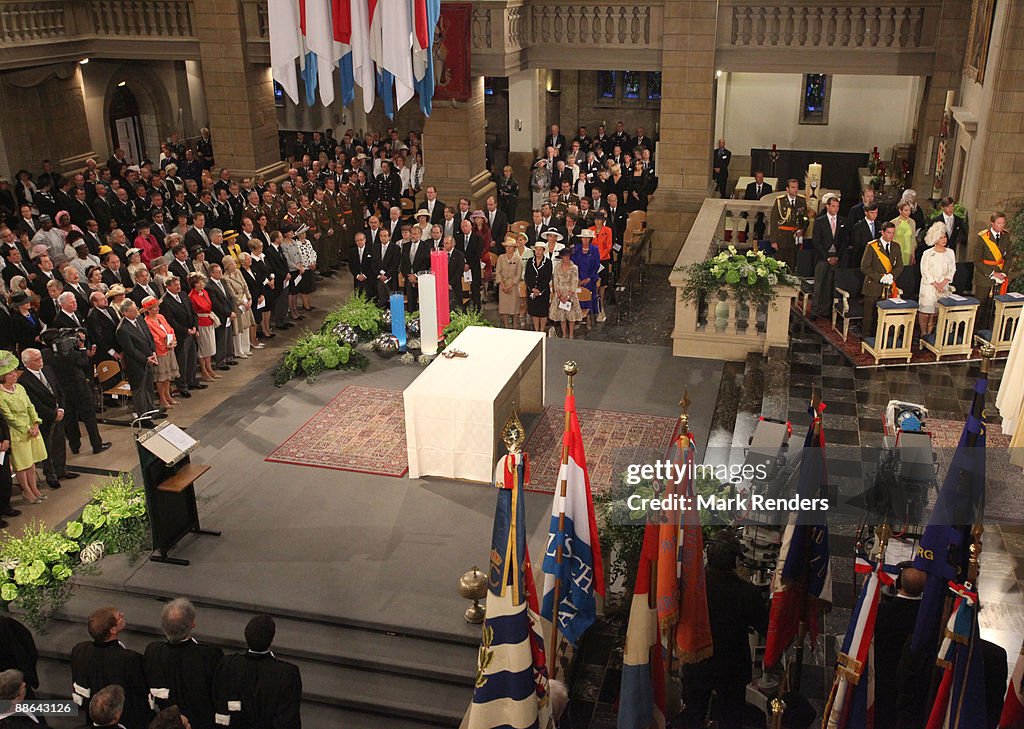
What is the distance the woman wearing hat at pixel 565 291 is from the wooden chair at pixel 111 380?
5183 millimetres

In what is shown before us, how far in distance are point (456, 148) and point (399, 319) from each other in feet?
23.2

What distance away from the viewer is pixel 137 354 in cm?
1050

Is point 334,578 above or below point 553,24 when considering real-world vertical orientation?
below

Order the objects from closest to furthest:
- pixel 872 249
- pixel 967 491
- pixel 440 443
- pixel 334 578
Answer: pixel 967 491, pixel 334 578, pixel 440 443, pixel 872 249

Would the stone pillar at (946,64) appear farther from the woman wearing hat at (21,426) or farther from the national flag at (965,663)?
the woman wearing hat at (21,426)

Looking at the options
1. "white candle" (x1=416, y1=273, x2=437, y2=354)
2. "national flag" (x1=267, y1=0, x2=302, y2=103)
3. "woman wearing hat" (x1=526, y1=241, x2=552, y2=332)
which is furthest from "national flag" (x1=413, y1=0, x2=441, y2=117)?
"woman wearing hat" (x1=526, y1=241, x2=552, y2=332)

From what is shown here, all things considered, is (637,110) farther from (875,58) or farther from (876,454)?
(876,454)

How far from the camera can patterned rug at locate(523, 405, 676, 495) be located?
9.23 m

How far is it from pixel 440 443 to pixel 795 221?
8.03 m

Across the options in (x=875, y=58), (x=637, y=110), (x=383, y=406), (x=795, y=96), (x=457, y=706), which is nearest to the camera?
(x=457, y=706)

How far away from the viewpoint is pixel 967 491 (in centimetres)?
555

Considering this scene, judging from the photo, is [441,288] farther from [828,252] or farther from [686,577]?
[686,577]

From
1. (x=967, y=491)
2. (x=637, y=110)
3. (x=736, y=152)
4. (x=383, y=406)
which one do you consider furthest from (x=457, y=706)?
(x=637, y=110)

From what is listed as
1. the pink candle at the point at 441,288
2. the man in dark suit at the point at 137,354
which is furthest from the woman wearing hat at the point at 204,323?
the pink candle at the point at 441,288
